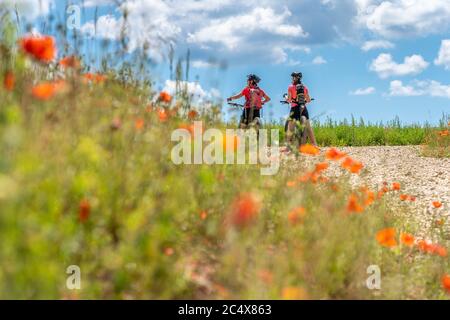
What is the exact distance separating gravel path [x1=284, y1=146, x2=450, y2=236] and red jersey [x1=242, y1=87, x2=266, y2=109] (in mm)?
1980

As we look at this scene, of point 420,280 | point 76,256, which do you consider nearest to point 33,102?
point 76,256

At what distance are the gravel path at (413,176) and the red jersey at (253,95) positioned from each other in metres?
1.98

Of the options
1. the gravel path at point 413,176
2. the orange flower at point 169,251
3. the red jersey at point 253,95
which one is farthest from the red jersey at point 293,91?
the orange flower at point 169,251

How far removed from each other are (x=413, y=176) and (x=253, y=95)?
3.48 meters

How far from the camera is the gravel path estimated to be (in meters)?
7.31

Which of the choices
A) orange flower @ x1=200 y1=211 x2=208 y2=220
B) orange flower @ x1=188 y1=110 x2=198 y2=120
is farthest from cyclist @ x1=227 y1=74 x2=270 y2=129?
orange flower @ x1=200 y1=211 x2=208 y2=220

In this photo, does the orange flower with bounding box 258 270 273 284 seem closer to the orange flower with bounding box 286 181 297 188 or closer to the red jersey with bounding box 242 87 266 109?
the orange flower with bounding box 286 181 297 188

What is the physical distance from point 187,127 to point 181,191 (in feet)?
2.68

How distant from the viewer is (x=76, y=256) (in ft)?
9.50

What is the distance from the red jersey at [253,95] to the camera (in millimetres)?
11484

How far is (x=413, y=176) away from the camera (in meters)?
9.89

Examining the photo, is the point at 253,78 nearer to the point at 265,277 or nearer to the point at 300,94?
the point at 300,94

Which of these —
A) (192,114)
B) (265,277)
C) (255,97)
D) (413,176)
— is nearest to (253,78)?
(255,97)
